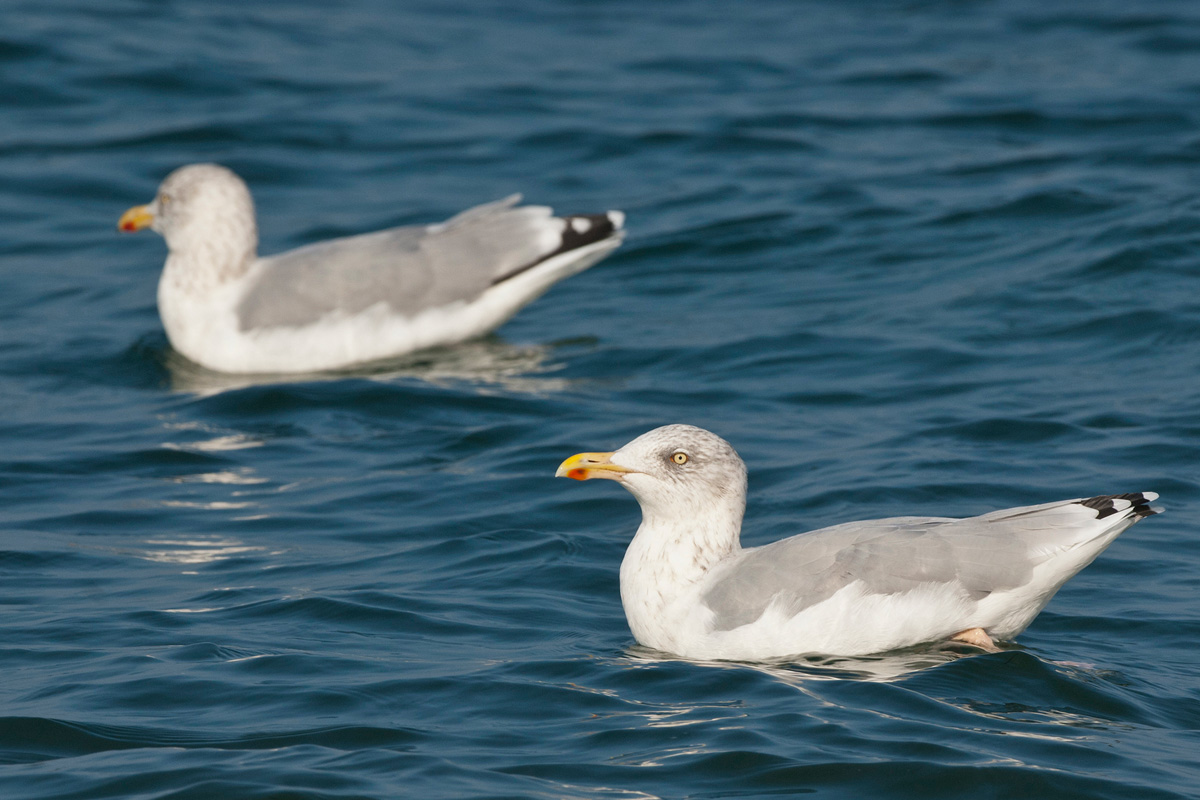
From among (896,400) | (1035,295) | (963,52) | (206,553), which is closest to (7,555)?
(206,553)

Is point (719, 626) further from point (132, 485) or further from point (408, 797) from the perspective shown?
point (132, 485)

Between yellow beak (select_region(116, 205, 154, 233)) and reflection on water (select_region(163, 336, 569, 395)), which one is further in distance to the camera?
yellow beak (select_region(116, 205, 154, 233))

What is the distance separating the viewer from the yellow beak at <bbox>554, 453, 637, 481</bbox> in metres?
6.64

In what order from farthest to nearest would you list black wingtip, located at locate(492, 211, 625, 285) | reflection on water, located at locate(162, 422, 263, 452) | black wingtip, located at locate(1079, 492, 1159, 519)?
1. black wingtip, located at locate(492, 211, 625, 285)
2. reflection on water, located at locate(162, 422, 263, 452)
3. black wingtip, located at locate(1079, 492, 1159, 519)

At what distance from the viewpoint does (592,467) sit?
668cm

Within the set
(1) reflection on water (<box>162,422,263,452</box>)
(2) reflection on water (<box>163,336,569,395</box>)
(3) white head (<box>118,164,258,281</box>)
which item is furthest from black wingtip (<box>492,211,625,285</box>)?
(1) reflection on water (<box>162,422,263,452</box>)

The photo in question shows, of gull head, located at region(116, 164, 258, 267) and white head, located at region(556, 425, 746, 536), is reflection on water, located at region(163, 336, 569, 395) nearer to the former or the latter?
gull head, located at region(116, 164, 258, 267)

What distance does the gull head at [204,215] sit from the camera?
485 inches

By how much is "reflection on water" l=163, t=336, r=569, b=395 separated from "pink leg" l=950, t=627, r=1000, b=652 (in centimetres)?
506

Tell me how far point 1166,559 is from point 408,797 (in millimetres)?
4407

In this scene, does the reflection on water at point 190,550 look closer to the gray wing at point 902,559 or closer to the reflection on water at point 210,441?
the reflection on water at point 210,441

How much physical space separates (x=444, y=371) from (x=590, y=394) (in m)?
1.39

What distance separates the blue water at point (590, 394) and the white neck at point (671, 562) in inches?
10.3

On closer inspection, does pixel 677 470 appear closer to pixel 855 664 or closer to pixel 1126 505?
pixel 855 664
